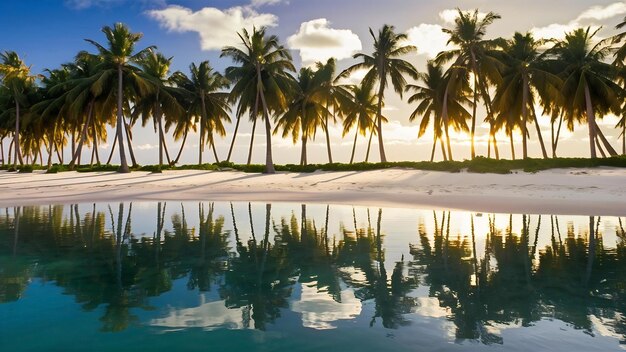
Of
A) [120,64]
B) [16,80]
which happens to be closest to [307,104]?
[120,64]

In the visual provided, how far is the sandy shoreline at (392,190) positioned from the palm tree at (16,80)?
23.6 metres

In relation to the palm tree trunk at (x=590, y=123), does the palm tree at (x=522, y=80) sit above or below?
above

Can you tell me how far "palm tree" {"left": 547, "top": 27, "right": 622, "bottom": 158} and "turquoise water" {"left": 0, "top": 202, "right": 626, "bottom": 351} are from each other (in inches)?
1100

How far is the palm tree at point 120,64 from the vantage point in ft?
133

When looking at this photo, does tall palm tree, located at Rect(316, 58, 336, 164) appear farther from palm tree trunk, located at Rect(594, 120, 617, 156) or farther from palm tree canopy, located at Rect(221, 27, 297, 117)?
palm tree trunk, located at Rect(594, 120, 617, 156)

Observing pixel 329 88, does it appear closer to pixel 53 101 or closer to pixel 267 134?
pixel 267 134

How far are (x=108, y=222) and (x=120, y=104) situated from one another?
29.0 metres

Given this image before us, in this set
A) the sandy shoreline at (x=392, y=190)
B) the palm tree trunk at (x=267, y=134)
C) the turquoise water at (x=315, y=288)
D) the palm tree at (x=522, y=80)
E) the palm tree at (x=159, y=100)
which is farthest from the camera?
the palm tree at (x=159, y=100)

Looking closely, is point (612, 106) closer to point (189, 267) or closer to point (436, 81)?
point (436, 81)

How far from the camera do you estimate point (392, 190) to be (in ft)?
86.8

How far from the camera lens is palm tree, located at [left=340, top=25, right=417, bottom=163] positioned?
1626 inches

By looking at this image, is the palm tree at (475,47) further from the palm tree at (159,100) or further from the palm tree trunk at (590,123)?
the palm tree at (159,100)

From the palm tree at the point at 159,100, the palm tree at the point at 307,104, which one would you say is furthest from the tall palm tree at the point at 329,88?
the palm tree at the point at 159,100

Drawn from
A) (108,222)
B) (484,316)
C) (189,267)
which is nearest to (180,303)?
(189,267)
